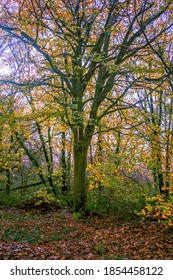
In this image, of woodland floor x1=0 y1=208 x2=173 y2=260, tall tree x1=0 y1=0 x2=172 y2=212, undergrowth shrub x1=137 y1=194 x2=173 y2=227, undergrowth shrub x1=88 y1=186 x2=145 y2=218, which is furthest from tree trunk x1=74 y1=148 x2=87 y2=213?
undergrowth shrub x1=137 y1=194 x2=173 y2=227

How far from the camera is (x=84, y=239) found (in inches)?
292

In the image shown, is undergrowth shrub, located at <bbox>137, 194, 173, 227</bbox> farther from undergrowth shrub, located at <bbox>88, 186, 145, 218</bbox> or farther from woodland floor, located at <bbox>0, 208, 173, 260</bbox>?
undergrowth shrub, located at <bbox>88, 186, 145, 218</bbox>

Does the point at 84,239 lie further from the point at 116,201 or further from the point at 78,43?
the point at 78,43

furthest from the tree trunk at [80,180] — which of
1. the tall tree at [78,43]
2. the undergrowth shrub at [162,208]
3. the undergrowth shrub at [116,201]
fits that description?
the undergrowth shrub at [162,208]

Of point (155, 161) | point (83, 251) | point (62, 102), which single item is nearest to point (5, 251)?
point (83, 251)

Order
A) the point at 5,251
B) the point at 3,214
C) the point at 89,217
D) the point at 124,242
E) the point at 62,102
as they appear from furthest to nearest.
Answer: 1. the point at 3,214
2. the point at 89,217
3. the point at 62,102
4. the point at 124,242
5. the point at 5,251

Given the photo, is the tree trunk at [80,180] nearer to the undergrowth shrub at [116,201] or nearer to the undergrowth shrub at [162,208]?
the undergrowth shrub at [116,201]

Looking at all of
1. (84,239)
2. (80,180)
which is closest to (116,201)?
(80,180)

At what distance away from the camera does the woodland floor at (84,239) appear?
5.87 m

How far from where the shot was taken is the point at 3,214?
11.7m

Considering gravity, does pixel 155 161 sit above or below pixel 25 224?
above

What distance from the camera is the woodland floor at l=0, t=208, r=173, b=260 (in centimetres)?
587

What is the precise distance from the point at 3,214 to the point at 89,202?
367 centimetres
